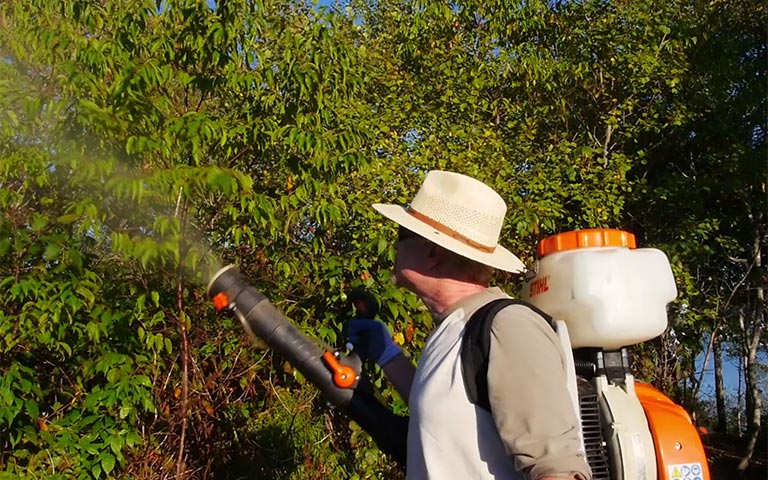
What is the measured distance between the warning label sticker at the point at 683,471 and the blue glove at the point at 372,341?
0.90 metres

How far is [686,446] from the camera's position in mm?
2412

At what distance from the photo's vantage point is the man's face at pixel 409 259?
2.08m

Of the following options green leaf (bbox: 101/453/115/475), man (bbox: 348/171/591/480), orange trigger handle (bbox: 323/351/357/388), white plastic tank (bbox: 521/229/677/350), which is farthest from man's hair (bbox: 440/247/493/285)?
green leaf (bbox: 101/453/115/475)

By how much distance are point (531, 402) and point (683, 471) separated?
1.02m

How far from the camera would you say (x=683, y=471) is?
239cm

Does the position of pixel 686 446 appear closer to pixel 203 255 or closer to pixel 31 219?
pixel 203 255

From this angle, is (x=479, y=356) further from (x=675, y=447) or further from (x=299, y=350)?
(x=675, y=447)

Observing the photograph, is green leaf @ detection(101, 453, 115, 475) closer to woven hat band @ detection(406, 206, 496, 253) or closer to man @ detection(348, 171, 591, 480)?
Result: man @ detection(348, 171, 591, 480)

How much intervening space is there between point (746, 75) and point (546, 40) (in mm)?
1985

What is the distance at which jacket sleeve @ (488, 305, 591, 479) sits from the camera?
161 centimetres

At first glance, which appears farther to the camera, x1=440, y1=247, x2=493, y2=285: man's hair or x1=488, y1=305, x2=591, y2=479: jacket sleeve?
x1=440, y1=247, x2=493, y2=285: man's hair

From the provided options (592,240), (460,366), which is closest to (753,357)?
(592,240)

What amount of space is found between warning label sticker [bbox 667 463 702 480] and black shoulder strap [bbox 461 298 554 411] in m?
0.95

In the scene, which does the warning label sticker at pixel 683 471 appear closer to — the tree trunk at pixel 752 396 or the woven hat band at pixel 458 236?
the woven hat band at pixel 458 236
